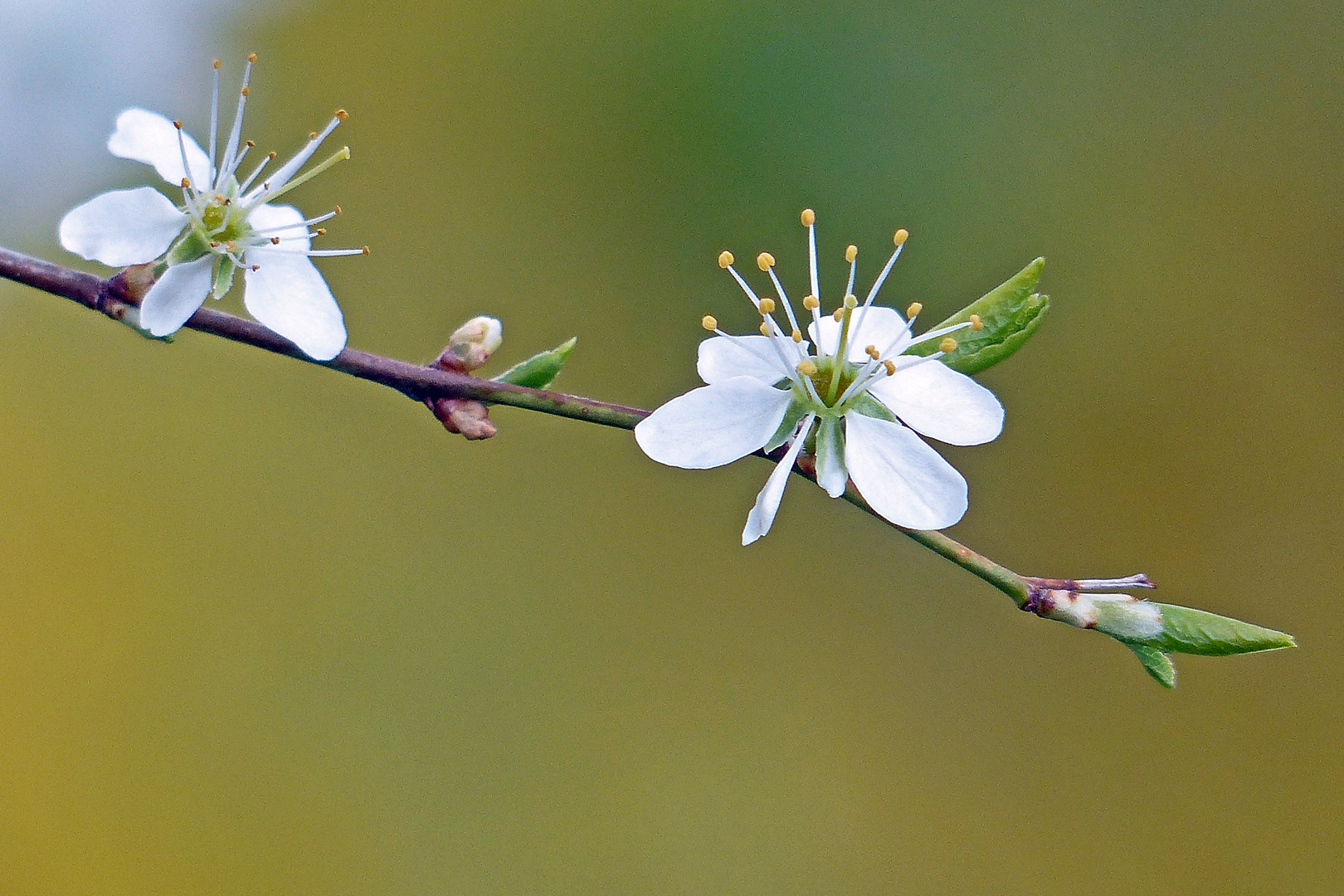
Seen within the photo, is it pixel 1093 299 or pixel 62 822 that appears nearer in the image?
pixel 62 822

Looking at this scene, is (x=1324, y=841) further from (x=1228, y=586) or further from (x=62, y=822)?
(x=62, y=822)

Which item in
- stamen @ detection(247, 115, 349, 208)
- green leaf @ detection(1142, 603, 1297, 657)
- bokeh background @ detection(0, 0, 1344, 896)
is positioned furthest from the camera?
bokeh background @ detection(0, 0, 1344, 896)

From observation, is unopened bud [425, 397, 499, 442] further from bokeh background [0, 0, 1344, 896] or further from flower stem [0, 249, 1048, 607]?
bokeh background [0, 0, 1344, 896]

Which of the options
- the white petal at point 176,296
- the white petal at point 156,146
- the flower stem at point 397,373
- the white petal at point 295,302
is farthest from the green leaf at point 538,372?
the white petal at point 156,146

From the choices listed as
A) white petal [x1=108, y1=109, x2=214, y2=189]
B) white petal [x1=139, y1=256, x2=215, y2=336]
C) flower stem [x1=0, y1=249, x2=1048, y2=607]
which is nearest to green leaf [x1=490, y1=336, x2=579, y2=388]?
flower stem [x1=0, y1=249, x2=1048, y2=607]

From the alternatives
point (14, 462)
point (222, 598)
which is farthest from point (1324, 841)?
point (14, 462)

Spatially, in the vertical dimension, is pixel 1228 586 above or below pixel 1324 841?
above

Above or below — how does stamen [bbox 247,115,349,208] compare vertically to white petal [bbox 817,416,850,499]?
above

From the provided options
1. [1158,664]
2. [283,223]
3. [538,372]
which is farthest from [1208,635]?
[283,223]
